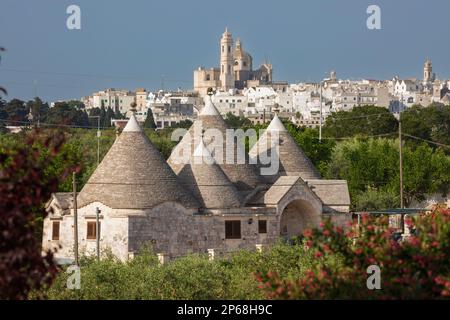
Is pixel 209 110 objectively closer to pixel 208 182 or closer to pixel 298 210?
pixel 208 182

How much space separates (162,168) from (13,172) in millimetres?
24667

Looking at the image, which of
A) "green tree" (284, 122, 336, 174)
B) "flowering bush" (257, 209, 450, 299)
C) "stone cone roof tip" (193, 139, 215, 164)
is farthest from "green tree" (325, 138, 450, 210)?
"flowering bush" (257, 209, 450, 299)

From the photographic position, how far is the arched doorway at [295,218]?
44.6 m

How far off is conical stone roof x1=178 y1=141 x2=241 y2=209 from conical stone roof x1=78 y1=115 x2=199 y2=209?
571mm

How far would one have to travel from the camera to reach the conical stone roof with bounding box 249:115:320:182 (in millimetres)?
46656

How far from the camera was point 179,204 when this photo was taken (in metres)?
41.2

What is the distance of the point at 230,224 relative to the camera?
42.2 metres

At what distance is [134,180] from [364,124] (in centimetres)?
7418

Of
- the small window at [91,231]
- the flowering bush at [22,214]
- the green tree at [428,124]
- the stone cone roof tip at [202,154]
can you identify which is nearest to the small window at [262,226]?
the stone cone roof tip at [202,154]

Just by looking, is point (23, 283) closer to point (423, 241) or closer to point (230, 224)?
point (423, 241)

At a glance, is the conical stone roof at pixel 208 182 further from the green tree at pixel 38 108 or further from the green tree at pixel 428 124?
the green tree at pixel 38 108

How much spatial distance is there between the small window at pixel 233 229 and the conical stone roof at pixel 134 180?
3.90 ft

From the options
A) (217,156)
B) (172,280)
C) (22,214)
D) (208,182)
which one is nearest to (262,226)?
(208,182)
